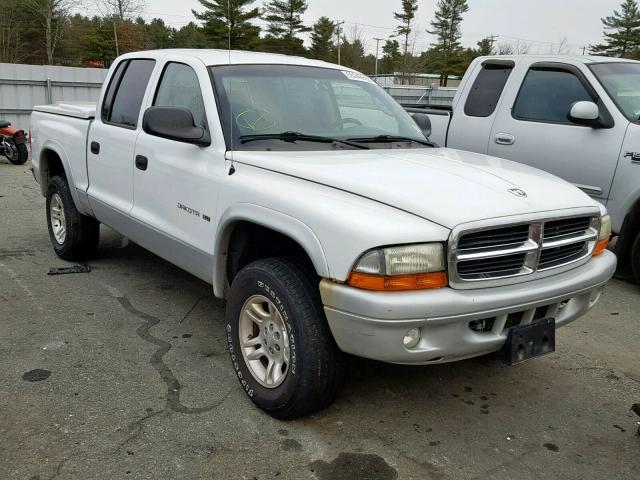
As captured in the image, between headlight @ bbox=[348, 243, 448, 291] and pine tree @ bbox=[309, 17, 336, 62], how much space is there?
5980 cm

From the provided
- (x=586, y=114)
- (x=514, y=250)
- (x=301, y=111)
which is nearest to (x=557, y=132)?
(x=586, y=114)

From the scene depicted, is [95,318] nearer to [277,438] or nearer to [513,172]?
[277,438]

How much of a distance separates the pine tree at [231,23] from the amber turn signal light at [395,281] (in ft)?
167

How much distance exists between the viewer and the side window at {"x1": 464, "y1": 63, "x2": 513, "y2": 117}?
6.38 metres

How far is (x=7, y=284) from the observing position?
5113mm

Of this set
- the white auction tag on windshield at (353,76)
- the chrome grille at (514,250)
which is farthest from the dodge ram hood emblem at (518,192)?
the white auction tag on windshield at (353,76)

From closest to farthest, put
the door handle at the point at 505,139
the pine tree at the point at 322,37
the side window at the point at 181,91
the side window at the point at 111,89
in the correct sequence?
1. the side window at the point at 181,91
2. the side window at the point at 111,89
3. the door handle at the point at 505,139
4. the pine tree at the point at 322,37

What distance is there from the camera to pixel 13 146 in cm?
1247

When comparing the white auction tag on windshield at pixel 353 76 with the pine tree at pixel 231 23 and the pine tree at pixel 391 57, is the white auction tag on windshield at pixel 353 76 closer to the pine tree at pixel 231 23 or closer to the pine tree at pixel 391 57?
the pine tree at pixel 231 23

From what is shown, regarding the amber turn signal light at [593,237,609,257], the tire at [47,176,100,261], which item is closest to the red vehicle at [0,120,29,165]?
the tire at [47,176,100,261]

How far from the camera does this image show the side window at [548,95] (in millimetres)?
5793

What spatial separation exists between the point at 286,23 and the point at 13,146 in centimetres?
4690

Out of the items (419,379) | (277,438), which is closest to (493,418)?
(419,379)

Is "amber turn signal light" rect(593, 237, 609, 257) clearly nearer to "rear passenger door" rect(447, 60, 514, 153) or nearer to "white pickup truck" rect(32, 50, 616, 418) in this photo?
"white pickup truck" rect(32, 50, 616, 418)
